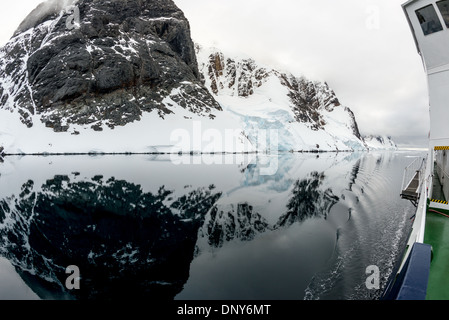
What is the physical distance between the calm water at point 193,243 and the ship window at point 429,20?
7.84 metres

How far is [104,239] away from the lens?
8.67m

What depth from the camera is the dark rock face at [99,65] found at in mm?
65875

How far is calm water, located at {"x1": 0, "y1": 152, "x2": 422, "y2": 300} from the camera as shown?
5828 millimetres

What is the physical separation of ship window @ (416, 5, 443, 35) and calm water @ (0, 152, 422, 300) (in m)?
7.84

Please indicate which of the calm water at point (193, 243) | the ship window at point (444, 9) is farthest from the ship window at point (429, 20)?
the calm water at point (193, 243)
